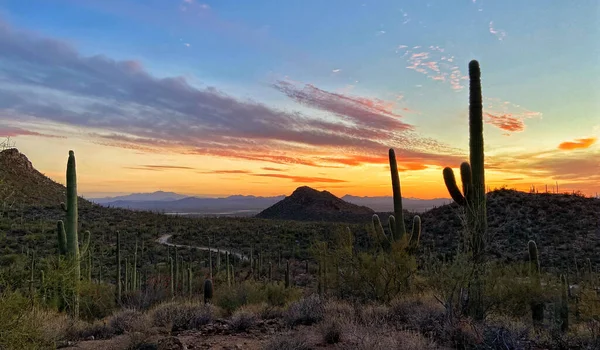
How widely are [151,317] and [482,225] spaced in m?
9.09

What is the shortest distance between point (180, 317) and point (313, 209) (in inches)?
3062

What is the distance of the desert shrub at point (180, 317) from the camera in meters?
11.5

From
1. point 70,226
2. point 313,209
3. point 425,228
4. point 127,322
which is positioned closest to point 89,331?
point 127,322

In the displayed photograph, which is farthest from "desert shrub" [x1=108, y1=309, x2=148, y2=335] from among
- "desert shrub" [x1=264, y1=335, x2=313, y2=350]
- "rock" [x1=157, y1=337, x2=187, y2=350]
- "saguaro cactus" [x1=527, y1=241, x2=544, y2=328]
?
"saguaro cactus" [x1=527, y1=241, x2=544, y2=328]

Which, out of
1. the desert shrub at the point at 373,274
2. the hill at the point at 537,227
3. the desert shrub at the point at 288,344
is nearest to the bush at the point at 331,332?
the desert shrub at the point at 288,344

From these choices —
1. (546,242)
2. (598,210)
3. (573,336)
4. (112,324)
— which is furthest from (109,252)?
(598,210)

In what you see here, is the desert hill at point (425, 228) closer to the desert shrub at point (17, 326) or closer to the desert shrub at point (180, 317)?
the desert shrub at point (180, 317)

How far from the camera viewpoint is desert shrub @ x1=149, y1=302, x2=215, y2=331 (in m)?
11.5

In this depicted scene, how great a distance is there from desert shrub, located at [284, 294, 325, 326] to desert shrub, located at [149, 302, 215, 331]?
227cm

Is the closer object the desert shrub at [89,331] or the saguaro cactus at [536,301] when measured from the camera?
the desert shrub at [89,331]

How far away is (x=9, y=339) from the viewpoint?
722 centimetres

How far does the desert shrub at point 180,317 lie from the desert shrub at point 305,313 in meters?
2.27

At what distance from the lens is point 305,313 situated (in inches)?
460

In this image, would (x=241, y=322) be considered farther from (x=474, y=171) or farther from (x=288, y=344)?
(x=474, y=171)
